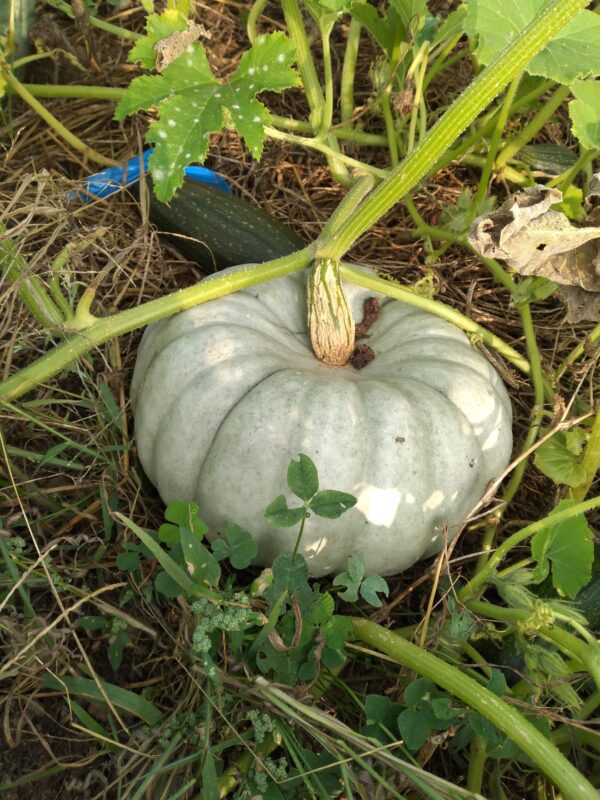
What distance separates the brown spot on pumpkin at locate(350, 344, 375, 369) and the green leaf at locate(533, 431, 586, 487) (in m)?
0.44

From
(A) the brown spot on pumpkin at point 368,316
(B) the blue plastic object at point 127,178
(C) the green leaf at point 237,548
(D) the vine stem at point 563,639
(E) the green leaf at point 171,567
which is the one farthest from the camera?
(B) the blue plastic object at point 127,178

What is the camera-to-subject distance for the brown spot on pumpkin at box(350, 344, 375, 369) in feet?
6.36

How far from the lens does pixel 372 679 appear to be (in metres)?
1.76

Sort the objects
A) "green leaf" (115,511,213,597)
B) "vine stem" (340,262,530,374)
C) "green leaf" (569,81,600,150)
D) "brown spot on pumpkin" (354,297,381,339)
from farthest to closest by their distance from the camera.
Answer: "brown spot on pumpkin" (354,297,381,339) → "vine stem" (340,262,530,374) → "green leaf" (569,81,600,150) → "green leaf" (115,511,213,597)

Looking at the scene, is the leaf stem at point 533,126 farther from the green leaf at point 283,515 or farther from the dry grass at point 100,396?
the green leaf at point 283,515

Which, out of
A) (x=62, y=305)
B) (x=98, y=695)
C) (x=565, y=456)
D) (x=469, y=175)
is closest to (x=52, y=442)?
(x=62, y=305)

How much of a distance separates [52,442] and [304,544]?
70cm

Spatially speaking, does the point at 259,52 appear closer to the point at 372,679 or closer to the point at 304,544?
the point at 304,544

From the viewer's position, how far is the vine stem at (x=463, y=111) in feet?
4.61

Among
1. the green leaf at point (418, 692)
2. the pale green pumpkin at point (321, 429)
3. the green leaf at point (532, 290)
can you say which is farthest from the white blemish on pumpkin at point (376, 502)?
the green leaf at point (532, 290)

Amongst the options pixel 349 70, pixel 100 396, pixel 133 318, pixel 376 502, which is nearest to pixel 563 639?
pixel 376 502

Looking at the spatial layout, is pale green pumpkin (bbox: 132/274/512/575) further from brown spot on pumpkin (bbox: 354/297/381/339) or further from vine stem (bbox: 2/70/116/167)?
vine stem (bbox: 2/70/116/167)

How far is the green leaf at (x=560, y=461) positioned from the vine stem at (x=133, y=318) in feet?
2.28

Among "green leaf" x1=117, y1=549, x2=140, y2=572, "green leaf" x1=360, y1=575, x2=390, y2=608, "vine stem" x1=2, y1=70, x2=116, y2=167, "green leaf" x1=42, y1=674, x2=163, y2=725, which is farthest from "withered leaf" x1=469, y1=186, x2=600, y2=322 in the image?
"vine stem" x1=2, y1=70, x2=116, y2=167
